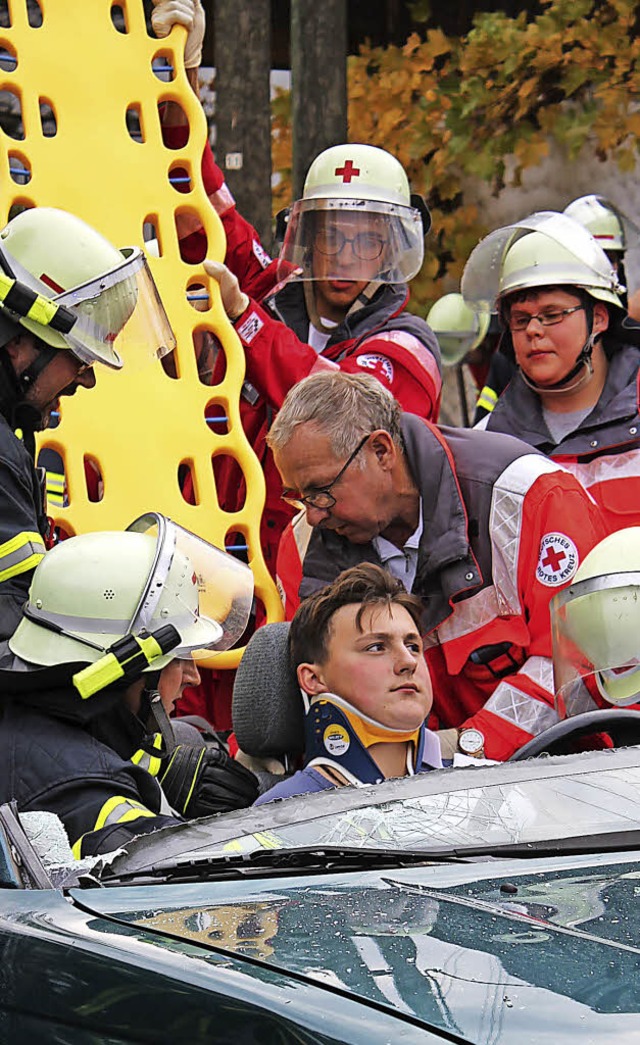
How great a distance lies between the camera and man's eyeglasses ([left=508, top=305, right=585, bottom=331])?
4918 mm

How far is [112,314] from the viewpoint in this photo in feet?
13.8

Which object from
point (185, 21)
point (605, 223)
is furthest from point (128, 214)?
A: point (605, 223)

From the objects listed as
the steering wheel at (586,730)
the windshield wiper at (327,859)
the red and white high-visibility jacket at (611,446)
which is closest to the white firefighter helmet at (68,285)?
the red and white high-visibility jacket at (611,446)

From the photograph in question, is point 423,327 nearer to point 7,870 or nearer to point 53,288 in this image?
point 53,288

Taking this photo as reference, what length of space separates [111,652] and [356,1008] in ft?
5.88

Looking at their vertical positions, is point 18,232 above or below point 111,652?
above

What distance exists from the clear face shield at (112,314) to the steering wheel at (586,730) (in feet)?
5.63

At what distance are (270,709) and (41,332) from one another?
3.31ft

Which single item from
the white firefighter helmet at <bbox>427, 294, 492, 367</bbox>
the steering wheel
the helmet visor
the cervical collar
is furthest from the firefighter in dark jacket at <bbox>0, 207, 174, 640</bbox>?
the white firefighter helmet at <bbox>427, 294, 492, 367</bbox>

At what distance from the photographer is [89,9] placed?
219 inches

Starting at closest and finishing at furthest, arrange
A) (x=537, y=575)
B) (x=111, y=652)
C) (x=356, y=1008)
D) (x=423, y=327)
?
1. (x=356, y=1008)
2. (x=111, y=652)
3. (x=537, y=575)
4. (x=423, y=327)

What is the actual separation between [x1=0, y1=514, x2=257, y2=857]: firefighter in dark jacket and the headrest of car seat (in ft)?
0.61

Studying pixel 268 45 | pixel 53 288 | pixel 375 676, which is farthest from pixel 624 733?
pixel 268 45

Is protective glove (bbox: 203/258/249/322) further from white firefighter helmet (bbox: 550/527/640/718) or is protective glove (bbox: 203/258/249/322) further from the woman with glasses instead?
white firefighter helmet (bbox: 550/527/640/718)
